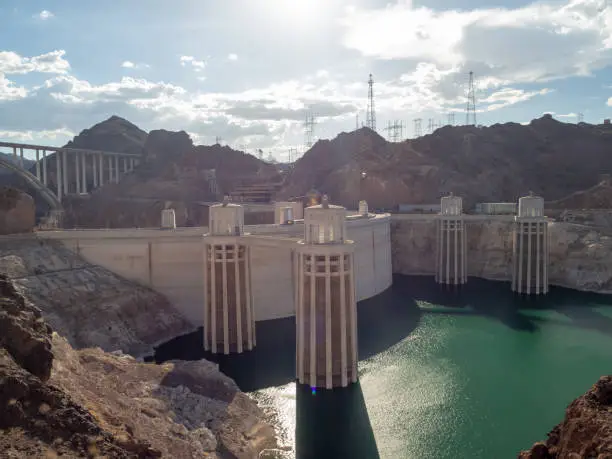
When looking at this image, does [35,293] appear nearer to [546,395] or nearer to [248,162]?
[546,395]

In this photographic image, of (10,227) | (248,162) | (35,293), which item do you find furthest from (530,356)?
(248,162)

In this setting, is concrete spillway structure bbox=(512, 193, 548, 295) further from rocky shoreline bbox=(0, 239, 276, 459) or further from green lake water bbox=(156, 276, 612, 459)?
rocky shoreline bbox=(0, 239, 276, 459)

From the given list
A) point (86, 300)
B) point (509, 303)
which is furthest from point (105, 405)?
point (509, 303)

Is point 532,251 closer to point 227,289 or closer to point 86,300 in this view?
point 227,289

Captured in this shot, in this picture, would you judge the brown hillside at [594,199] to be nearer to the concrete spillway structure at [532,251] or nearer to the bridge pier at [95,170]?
the concrete spillway structure at [532,251]

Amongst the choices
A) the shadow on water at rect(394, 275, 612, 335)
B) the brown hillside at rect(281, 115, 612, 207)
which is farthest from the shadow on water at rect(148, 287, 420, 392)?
the brown hillside at rect(281, 115, 612, 207)

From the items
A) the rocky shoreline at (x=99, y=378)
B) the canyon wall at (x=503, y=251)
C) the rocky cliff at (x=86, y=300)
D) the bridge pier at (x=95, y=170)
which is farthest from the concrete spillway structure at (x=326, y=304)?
the bridge pier at (x=95, y=170)
